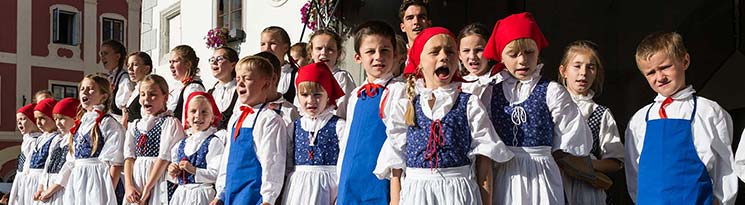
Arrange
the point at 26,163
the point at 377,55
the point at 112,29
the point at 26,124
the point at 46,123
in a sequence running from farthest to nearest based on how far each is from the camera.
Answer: the point at 112,29 → the point at 26,124 → the point at 26,163 → the point at 46,123 → the point at 377,55

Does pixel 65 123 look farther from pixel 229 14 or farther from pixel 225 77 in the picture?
pixel 229 14

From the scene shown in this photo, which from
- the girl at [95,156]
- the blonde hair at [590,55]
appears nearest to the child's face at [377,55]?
the blonde hair at [590,55]

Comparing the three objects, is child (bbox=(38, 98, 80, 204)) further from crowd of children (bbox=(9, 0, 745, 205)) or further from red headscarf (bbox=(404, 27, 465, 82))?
red headscarf (bbox=(404, 27, 465, 82))

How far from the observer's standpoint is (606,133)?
432 centimetres

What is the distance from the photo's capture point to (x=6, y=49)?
24.1 metres

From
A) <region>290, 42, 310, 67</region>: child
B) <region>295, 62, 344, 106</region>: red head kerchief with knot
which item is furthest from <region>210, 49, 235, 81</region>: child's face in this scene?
<region>295, 62, 344, 106</region>: red head kerchief with knot

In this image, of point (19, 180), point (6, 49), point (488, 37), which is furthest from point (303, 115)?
point (6, 49)

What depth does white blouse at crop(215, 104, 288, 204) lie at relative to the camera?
439cm

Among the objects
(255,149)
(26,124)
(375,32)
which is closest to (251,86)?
(255,149)

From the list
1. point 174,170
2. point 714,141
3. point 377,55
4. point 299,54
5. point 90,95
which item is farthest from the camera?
point 90,95

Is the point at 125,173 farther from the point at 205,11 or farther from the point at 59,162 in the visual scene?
the point at 205,11

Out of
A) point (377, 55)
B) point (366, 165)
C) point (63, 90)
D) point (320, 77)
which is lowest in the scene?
point (366, 165)

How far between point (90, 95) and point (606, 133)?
13.3 feet

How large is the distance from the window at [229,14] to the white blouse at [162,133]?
167 inches
